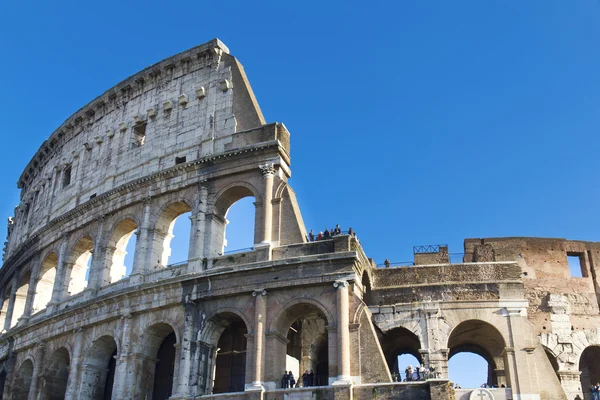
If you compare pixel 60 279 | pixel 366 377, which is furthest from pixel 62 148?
pixel 366 377

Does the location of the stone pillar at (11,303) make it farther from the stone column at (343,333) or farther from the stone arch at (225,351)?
the stone column at (343,333)

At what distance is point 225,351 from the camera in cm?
2048

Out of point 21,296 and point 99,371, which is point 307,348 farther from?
point 21,296

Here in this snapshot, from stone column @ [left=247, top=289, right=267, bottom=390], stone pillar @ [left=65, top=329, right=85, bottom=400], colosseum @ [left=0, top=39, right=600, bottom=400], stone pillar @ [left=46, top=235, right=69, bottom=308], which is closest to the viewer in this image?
stone column @ [left=247, top=289, right=267, bottom=390]

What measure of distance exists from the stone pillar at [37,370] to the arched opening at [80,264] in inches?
88.3

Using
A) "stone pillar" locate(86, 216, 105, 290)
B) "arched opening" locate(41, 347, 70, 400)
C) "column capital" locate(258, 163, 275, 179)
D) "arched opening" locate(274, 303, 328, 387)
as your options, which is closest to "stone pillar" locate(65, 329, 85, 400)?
"arched opening" locate(41, 347, 70, 400)

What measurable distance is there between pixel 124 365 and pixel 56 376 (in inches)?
Answer: 183

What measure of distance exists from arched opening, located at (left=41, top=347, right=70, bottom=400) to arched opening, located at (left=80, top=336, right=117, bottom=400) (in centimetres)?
195

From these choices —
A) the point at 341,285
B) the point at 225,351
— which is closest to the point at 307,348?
the point at 225,351

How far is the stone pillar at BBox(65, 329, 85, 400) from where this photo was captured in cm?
2148

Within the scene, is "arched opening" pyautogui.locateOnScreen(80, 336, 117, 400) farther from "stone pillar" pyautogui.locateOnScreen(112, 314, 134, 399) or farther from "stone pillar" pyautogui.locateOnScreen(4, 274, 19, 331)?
"stone pillar" pyautogui.locateOnScreen(4, 274, 19, 331)

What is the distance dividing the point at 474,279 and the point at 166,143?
1181 centimetres

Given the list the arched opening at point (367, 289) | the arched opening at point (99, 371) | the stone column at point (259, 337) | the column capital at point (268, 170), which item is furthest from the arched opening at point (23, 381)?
the arched opening at point (367, 289)

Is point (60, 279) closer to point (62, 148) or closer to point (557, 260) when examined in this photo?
point (62, 148)
